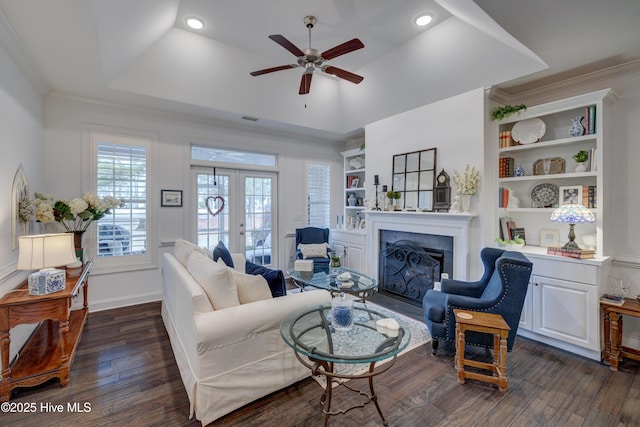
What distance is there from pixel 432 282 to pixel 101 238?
453 centimetres

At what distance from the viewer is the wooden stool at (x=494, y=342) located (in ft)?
7.34

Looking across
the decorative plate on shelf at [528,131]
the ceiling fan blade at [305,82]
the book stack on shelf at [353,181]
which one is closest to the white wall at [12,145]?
the ceiling fan blade at [305,82]

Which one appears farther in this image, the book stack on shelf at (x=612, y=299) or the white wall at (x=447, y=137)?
the white wall at (x=447, y=137)

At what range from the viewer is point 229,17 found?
329 centimetres

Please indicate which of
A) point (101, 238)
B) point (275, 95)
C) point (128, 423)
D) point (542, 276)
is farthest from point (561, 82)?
point (101, 238)

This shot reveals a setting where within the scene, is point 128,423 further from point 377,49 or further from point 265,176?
point 377,49

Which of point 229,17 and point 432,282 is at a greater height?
point 229,17

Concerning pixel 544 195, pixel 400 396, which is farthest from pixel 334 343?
pixel 544 195

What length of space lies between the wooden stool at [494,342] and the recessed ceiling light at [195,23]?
4202 millimetres

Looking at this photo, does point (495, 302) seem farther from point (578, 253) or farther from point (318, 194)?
point (318, 194)

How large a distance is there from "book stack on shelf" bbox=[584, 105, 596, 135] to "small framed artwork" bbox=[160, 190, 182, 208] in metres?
5.11

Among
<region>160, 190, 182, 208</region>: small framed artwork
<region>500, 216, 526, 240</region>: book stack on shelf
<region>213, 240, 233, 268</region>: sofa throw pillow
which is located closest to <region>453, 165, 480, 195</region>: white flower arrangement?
<region>500, 216, 526, 240</region>: book stack on shelf

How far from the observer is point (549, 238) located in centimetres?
326

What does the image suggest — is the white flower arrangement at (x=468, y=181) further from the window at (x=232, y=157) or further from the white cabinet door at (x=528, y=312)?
the window at (x=232, y=157)
